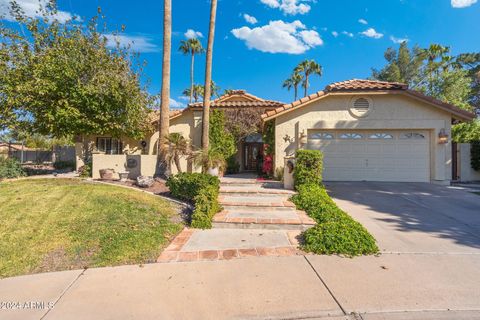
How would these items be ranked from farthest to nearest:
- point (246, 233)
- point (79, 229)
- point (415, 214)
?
point (415, 214) < point (246, 233) < point (79, 229)

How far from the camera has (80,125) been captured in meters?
12.5

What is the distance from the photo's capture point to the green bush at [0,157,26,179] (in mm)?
11148

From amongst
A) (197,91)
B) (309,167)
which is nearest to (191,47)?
(197,91)

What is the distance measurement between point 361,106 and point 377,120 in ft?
2.99

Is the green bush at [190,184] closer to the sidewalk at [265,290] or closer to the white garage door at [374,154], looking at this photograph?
the sidewalk at [265,290]

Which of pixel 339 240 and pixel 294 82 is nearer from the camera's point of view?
pixel 339 240

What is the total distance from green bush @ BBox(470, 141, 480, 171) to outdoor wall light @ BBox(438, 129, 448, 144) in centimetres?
316

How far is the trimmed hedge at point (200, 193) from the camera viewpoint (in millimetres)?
5250

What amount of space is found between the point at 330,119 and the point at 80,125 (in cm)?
1265

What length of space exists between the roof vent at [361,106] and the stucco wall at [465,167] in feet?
18.4

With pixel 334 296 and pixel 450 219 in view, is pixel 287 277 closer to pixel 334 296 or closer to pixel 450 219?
pixel 334 296

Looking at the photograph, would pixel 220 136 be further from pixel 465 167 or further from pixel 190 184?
pixel 465 167

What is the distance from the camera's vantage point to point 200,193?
5.87m

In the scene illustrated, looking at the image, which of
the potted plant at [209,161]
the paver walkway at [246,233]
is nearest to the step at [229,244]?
the paver walkway at [246,233]
